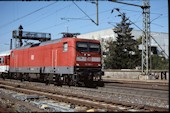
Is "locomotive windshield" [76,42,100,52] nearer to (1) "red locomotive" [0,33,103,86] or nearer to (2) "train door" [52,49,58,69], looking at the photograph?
(1) "red locomotive" [0,33,103,86]

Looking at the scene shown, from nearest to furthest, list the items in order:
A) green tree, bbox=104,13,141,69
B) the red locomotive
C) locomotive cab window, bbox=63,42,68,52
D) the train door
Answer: the red locomotive < locomotive cab window, bbox=63,42,68,52 < the train door < green tree, bbox=104,13,141,69

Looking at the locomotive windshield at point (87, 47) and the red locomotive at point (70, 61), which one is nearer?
the red locomotive at point (70, 61)

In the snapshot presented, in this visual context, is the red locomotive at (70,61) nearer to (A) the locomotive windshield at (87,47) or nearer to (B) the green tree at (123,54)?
(A) the locomotive windshield at (87,47)

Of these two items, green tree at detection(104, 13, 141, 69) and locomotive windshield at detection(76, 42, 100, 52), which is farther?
green tree at detection(104, 13, 141, 69)

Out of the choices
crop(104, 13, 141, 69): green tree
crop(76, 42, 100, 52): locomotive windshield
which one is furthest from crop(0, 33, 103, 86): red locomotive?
crop(104, 13, 141, 69): green tree

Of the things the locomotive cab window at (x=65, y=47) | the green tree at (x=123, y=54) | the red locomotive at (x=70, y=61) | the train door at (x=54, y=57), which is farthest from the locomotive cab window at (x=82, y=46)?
the green tree at (x=123, y=54)

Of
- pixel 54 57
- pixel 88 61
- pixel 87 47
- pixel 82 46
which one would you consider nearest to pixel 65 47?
pixel 82 46

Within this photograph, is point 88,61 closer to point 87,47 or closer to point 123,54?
point 87,47

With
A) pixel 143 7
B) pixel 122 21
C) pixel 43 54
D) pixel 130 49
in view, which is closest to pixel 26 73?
pixel 43 54

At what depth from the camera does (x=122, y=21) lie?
6562 cm

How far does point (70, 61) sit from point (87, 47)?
1631 mm

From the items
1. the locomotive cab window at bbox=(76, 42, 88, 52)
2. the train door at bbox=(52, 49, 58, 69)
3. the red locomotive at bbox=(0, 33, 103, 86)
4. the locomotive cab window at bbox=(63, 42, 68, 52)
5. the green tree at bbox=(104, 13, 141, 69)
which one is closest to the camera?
the red locomotive at bbox=(0, 33, 103, 86)

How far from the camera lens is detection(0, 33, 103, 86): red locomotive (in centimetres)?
1952

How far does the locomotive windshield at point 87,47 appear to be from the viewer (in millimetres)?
19861
